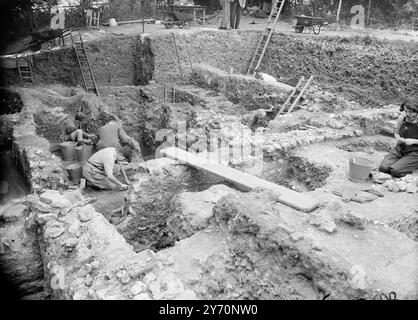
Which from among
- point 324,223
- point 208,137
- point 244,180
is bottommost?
point 208,137

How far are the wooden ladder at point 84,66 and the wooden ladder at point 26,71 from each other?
1.47 m

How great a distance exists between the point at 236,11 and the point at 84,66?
661 cm

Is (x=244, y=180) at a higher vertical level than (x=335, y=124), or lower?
lower

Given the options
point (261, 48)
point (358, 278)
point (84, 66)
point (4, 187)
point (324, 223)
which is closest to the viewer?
point (358, 278)

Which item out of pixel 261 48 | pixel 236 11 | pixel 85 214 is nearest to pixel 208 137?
pixel 85 214

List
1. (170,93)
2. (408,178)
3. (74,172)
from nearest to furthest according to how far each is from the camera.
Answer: (408,178), (74,172), (170,93)

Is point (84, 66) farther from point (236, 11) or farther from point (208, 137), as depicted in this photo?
point (236, 11)

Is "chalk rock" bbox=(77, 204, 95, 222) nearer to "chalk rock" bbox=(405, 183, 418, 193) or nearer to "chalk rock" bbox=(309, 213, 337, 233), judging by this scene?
"chalk rock" bbox=(309, 213, 337, 233)

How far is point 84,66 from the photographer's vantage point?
11938 mm

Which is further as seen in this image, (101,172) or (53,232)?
(101,172)

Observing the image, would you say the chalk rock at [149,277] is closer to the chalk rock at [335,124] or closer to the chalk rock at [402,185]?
the chalk rock at [402,185]

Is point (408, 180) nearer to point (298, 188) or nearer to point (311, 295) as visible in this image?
point (298, 188)
